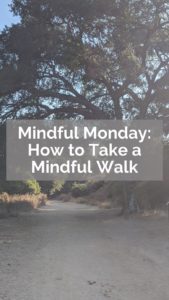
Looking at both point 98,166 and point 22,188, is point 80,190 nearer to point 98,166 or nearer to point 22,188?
point 22,188

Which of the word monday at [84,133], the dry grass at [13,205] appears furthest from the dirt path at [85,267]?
the dry grass at [13,205]

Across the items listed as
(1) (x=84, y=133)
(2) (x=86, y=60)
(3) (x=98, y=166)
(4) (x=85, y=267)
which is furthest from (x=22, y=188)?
(4) (x=85, y=267)

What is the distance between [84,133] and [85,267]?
1613 cm

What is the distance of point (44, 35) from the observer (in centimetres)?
2417

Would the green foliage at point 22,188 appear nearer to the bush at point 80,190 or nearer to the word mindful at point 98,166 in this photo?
the word mindful at point 98,166

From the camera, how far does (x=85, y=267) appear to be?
1093 centimetres

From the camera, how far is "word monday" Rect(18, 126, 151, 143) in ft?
85.5

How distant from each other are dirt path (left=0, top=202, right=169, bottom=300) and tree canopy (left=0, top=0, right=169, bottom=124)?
10081 mm

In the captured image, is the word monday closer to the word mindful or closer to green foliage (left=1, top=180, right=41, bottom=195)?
the word mindful

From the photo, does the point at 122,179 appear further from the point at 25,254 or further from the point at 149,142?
the point at 25,254

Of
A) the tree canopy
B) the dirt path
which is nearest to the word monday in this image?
the tree canopy

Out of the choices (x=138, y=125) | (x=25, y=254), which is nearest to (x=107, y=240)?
(x=25, y=254)

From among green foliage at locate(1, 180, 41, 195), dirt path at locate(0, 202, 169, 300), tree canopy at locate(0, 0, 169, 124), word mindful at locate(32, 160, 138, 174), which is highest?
tree canopy at locate(0, 0, 169, 124)

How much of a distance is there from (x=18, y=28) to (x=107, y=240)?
1326cm
